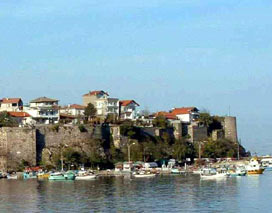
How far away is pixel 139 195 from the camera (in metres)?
42.1

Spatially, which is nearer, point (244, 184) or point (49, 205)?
point (49, 205)

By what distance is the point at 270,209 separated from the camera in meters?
34.7

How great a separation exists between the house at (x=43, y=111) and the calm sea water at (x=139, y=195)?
18.5 meters

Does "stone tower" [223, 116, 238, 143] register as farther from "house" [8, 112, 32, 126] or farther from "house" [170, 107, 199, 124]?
"house" [8, 112, 32, 126]

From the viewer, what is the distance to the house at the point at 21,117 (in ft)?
236

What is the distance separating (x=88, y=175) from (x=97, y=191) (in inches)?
531

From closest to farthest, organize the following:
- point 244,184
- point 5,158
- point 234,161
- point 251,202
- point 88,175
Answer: point 251,202, point 244,184, point 88,175, point 5,158, point 234,161

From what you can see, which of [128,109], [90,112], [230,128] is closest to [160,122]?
[90,112]

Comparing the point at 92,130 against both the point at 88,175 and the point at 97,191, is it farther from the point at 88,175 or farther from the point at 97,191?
the point at 97,191

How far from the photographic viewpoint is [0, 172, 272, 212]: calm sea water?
3597 cm

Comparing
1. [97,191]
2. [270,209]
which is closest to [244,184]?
[97,191]

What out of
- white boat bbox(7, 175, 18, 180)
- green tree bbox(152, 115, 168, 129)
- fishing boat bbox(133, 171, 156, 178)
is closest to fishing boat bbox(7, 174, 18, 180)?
white boat bbox(7, 175, 18, 180)

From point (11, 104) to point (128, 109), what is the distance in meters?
12.2

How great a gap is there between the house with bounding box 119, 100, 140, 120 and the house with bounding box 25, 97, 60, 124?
879 cm
